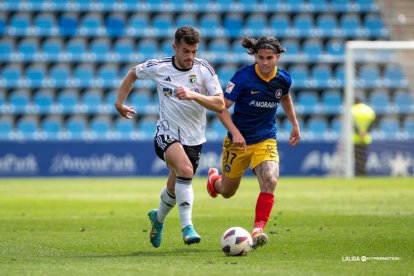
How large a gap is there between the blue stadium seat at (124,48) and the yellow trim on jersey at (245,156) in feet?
71.0

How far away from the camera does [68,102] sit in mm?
31000

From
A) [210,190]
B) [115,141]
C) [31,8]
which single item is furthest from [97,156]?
[210,190]

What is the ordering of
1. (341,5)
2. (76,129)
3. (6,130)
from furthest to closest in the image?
(341,5) → (76,129) → (6,130)

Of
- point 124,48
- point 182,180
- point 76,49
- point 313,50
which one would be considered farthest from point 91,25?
point 182,180

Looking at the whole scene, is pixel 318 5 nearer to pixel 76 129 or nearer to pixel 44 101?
pixel 76 129

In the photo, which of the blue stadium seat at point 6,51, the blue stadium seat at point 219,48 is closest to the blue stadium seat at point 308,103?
the blue stadium seat at point 219,48

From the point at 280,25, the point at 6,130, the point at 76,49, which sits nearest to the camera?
the point at 6,130

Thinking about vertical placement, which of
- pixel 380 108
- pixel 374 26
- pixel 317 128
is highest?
pixel 374 26

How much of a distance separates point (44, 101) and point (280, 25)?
8789 mm

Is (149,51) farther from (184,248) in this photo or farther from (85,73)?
(184,248)

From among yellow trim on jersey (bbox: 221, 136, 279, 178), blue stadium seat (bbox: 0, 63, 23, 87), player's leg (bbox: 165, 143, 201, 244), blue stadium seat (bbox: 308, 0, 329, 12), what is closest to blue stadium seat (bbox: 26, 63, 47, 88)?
blue stadium seat (bbox: 0, 63, 23, 87)

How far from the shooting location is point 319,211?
48.8 feet

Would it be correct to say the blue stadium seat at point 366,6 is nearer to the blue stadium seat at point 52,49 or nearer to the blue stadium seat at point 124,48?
the blue stadium seat at point 124,48

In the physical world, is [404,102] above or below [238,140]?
below
